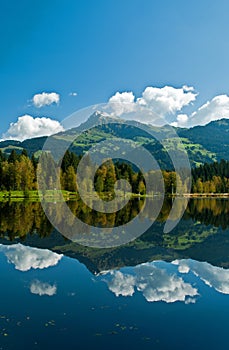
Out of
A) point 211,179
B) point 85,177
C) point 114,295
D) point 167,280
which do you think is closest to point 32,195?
point 85,177

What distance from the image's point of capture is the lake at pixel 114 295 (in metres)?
10.7

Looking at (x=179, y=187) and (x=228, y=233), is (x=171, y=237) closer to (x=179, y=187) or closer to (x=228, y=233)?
(x=228, y=233)

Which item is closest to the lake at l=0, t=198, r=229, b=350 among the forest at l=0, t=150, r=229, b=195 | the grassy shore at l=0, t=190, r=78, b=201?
the grassy shore at l=0, t=190, r=78, b=201

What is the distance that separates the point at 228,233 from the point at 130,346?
1034 inches

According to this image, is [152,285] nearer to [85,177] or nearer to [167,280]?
[167,280]

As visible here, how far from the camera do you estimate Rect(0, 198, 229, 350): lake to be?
10727 mm

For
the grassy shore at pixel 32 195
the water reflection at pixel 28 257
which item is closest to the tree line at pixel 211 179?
the grassy shore at pixel 32 195

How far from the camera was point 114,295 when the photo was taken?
1529 cm

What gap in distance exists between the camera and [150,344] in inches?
406

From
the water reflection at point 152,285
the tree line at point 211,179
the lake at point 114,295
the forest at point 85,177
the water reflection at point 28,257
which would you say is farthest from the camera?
the tree line at point 211,179

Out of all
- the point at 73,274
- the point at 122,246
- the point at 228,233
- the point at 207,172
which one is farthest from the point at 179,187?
the point at 73,274

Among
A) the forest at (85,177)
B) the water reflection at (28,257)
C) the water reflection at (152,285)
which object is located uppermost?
the forest at (85,177)

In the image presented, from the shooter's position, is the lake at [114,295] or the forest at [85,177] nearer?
the lake at [114,295]

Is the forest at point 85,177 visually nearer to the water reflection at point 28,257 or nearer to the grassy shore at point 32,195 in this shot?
the grassy shore at point 32,195
